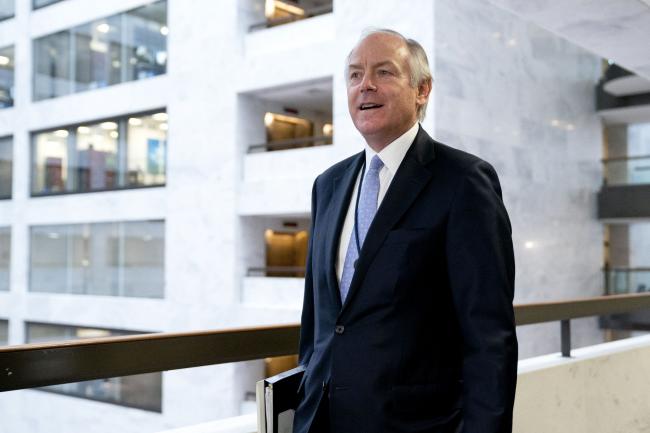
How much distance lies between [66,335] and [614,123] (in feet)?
49.7

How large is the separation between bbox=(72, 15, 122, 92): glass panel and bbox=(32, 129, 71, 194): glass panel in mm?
1519

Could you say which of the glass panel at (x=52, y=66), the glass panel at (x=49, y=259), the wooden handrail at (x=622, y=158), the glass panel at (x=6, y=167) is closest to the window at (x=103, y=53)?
the glass panel at (x=52, y=66)

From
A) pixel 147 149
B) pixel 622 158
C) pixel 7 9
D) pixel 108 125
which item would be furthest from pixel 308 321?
pixel 7 9

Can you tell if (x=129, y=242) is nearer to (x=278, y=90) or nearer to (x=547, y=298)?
(x=278, y=90)

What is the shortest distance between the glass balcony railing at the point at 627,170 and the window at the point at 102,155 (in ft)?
35.3

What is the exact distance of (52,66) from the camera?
21.6 m

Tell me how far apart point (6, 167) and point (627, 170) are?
1683cm

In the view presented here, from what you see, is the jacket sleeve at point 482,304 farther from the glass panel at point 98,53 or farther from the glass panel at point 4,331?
the glass panel at point 4,331

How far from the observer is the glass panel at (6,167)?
2252 centimetres

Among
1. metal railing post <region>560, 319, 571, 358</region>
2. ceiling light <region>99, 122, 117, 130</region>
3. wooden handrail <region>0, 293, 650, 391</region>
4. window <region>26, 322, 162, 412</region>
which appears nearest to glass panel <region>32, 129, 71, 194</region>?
ceiling light <region>99, 122, 117, 130</region>

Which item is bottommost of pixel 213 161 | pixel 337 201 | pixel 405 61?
pixel 337 201

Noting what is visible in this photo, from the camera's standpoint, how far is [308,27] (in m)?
16.3

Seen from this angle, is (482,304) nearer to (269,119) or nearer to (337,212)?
(337,212)

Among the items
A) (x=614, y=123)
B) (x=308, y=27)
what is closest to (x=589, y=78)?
(x=614, y=123)
